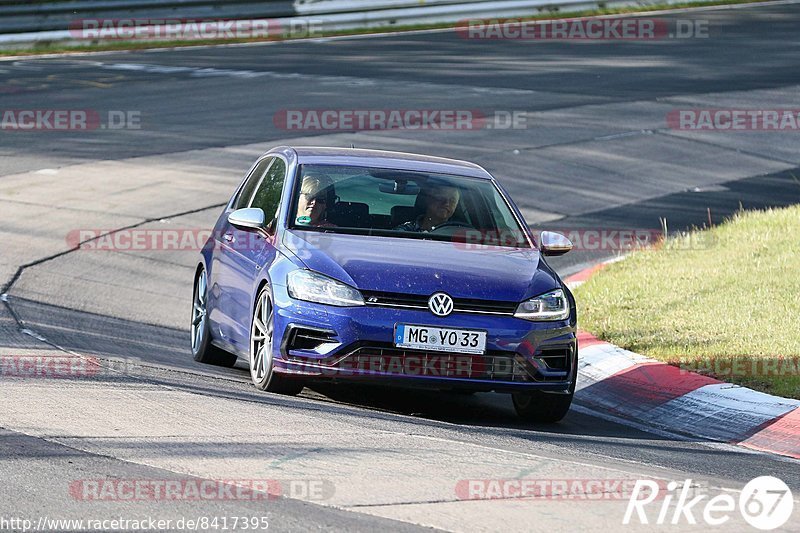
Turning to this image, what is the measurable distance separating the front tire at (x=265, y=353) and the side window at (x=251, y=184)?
163 centimetres

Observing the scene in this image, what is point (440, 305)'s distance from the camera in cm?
816

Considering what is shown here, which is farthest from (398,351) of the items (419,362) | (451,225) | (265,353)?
(451,225)

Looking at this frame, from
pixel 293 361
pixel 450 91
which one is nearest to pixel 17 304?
pixel 293 361

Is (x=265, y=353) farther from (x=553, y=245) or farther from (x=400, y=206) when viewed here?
(x=553, y=245)

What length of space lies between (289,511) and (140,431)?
1.48 m

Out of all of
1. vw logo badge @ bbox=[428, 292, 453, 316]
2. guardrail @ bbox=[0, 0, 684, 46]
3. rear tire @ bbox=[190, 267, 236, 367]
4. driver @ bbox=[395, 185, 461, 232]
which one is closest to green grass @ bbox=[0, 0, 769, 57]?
guardrail @ bbox=[0, 0, 684, 46]

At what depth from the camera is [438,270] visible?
8.34m

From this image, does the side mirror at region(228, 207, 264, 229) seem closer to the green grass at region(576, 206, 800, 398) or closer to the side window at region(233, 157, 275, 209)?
the side window at region(233, 157, 275, 209)

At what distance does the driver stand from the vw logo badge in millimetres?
1058

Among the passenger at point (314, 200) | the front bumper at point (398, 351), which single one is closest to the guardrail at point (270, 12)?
the passenger at point (314, 200)

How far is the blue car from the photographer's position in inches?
321

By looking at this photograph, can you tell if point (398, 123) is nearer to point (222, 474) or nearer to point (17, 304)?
point (17, 304)

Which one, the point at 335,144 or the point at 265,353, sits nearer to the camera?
the point at 265,353

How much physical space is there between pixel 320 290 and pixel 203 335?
2.08m
